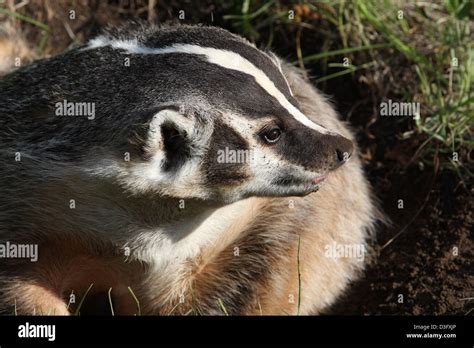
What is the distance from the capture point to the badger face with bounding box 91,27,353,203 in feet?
11.6

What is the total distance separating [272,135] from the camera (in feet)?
11.8

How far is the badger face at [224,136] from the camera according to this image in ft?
11.6

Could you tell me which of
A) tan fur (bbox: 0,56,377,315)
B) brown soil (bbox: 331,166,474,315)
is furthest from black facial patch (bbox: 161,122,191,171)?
brown soil (bbox: 331,166,474,315)

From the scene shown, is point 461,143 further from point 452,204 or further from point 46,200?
point 46,200

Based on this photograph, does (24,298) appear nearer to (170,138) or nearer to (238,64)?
(170,138)

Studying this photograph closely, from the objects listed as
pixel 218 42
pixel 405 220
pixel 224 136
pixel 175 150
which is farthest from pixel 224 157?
pixel 405 220

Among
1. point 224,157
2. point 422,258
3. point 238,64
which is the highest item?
point 238,64

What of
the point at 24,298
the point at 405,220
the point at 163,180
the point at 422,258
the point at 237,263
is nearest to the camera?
the point at 163,180

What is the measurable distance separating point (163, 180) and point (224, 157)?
26 centimetres

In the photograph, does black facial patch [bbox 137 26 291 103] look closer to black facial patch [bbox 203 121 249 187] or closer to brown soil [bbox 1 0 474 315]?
black facial patch [bbox 203 121 249 187]

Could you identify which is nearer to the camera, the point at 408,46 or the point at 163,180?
the point at 163,180

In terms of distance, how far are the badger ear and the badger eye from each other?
30 cm

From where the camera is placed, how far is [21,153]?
12.8 feet

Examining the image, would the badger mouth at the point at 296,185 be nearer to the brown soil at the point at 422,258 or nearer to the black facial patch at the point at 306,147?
the black facial patch at the point at 306,147
